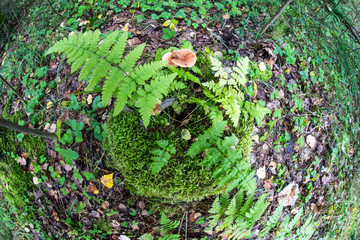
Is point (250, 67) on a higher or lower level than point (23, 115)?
higher

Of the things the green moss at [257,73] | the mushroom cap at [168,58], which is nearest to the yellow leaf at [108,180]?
the mushroom cap at [168,58]

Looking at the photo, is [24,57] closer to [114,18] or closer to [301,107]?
[114,18]

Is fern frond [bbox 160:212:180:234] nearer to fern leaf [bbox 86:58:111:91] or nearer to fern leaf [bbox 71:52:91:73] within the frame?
fern leaf [bbox 86:58:111:91]

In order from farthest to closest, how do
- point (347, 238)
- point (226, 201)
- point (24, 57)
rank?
point (347, 238) < point (24, 57) < point (226, 201)

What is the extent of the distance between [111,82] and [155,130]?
0.70m

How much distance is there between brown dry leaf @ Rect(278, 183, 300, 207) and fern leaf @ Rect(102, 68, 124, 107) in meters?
2.53

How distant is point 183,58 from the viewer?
2.32 meters

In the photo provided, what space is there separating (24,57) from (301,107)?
4332mm

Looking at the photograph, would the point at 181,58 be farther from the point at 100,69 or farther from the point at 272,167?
the point at 272,167

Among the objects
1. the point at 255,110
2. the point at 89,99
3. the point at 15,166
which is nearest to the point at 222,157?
the point at 255,110

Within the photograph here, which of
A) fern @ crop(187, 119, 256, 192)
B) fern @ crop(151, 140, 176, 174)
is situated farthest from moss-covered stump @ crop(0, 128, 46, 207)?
fern @ crop(187, 119, 256, 192)

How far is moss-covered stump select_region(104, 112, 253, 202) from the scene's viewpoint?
228 centimetres

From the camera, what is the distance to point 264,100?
3014mm

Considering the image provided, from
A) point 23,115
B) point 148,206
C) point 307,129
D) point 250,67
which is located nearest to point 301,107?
point 307,129
